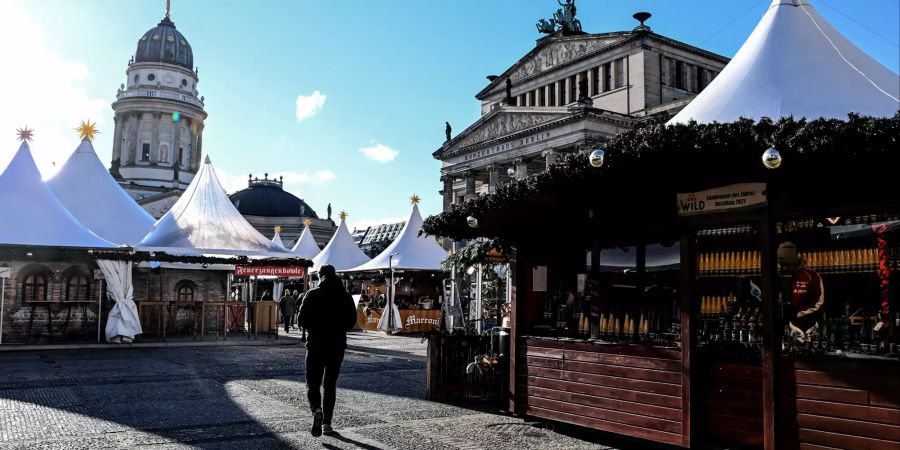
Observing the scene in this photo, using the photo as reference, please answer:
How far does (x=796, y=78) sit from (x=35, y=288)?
2051 cm

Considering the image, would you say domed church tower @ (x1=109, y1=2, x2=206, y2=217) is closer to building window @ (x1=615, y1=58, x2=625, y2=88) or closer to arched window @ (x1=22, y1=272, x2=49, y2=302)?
building window @ (x1=615, y1=58, x2=625, y2=88)

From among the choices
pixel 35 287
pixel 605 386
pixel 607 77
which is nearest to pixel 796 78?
pixel 605 386

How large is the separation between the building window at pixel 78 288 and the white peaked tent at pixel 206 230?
5.98 feet

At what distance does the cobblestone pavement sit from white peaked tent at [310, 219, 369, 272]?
71.7ft

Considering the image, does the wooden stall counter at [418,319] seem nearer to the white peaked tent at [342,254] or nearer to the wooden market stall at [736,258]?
the white peaked tent at [342,254]

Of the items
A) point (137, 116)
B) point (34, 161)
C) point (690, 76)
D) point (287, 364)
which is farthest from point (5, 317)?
point (137, 116)

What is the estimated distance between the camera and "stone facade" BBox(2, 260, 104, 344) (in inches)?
818

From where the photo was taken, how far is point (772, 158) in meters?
6.26

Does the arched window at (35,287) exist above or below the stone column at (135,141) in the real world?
below

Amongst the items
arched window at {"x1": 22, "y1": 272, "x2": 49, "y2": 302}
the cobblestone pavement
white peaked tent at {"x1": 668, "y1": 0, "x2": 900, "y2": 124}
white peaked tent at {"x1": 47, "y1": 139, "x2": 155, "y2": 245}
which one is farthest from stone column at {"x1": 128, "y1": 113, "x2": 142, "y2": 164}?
white peaked tent at {"x1": 668, "y1": 0, "x2": 900, "y2": 124}

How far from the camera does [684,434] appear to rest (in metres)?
7.46

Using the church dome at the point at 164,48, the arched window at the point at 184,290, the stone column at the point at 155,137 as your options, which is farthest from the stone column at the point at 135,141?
the arched window at the point at 184,290

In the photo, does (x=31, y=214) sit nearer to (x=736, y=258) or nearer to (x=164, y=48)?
(x=736, y=258)

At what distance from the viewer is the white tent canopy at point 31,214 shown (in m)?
19.5
